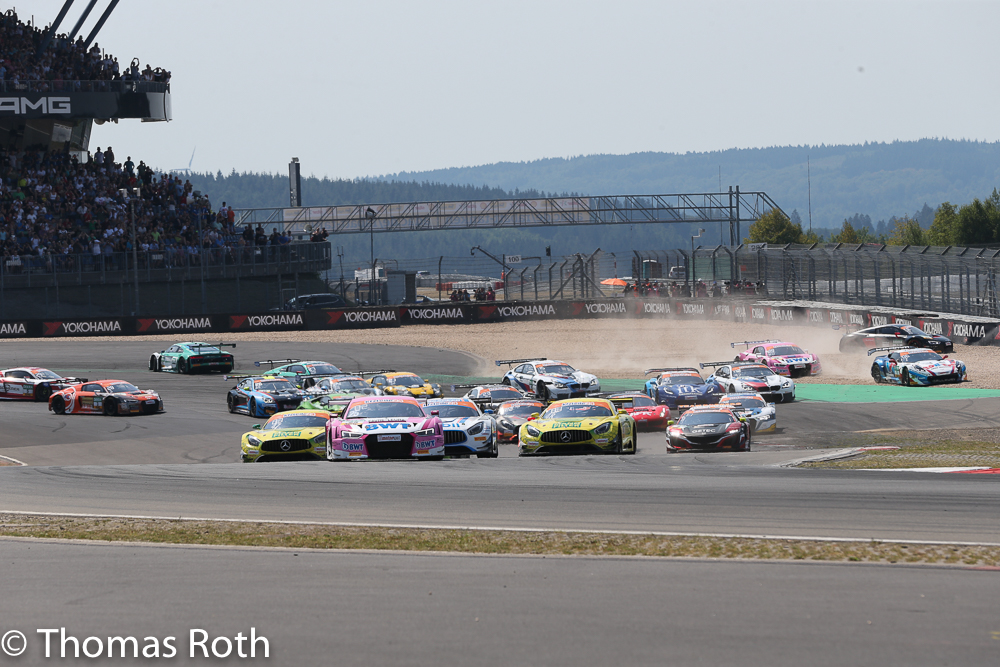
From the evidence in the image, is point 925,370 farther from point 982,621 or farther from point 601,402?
point 982,621

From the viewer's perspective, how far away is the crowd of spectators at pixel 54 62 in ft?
177

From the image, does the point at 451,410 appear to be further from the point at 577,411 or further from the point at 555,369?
the point at 555,369

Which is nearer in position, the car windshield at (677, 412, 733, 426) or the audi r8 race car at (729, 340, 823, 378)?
the car windshield at (677, 412, 733, 426)

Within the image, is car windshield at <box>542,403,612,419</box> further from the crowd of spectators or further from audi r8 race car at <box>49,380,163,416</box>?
the crowd of spectators

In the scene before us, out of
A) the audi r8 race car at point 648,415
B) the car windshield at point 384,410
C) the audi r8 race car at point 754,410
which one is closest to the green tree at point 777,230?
the audi r8 race car at point 648,415

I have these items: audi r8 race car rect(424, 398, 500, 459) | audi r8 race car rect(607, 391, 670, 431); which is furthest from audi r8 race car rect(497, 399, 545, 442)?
audi r8 race car rect(424, 398, 500, 459)

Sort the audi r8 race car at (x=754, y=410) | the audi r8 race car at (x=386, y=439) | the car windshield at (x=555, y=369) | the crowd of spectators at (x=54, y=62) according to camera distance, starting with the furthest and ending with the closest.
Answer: the crowd of spectators at (x=54, y=62), the car windshield at (x=555, y=369), the audi r8 race car at (x=754, y=410), the audi r8 race car at (x=386, y=439)

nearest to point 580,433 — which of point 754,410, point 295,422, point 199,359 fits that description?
point 295,422

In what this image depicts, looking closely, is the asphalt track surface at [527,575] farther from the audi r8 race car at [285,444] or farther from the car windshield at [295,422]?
the car windshield at [295,422]

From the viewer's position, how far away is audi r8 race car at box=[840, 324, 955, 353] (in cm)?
3432

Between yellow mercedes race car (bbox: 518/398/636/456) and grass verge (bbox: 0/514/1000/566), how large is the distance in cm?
773

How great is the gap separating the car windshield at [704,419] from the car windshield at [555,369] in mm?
9243

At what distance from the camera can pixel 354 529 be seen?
11.2 metres

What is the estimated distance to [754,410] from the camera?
74.8 ft
